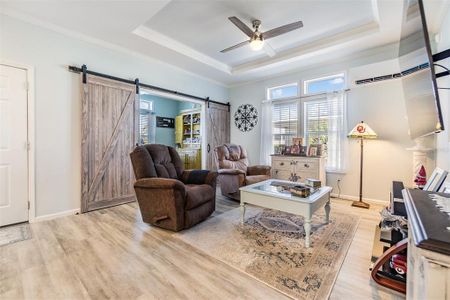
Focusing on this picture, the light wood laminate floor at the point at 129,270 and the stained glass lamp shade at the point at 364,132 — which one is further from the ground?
the stained glass lamp shade at the point at 364,132

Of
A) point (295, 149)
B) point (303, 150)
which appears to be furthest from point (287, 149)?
point (303, 150)

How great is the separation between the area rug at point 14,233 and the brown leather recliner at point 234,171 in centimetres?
262

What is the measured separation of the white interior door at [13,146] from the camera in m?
2.57

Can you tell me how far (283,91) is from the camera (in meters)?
4.86

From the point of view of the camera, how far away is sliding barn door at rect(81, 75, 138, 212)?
3184mm

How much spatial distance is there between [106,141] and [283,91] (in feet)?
12.7

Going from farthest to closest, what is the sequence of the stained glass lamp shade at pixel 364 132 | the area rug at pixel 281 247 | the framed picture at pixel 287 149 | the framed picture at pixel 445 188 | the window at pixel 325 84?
1. the framed picture at pixel 287 149
2. the window at pixel 325 84
3. the stained glass lamp shade at pixel 364 132
4. the area rug at pixel 281 247
5. the framed picture at pixel 445 188

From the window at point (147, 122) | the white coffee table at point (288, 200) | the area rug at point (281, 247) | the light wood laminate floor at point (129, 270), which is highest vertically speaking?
the window at point (147, 122)

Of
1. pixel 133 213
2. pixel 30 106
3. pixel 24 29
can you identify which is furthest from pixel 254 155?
pixel 24 29

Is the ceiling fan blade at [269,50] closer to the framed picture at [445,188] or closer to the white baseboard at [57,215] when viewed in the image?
the framed picture at [445,188]

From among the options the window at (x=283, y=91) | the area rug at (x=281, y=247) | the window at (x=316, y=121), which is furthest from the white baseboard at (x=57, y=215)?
the window at (x=283, y=91)

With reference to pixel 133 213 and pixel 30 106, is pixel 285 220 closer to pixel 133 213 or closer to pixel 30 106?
pixel 133 213

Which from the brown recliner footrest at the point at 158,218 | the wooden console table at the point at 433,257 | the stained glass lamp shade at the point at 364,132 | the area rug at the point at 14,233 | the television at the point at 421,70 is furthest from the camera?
the stained glass lamp shade at the point at 364,132

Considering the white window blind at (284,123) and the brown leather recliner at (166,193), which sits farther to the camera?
the white window blind at (284,123)
